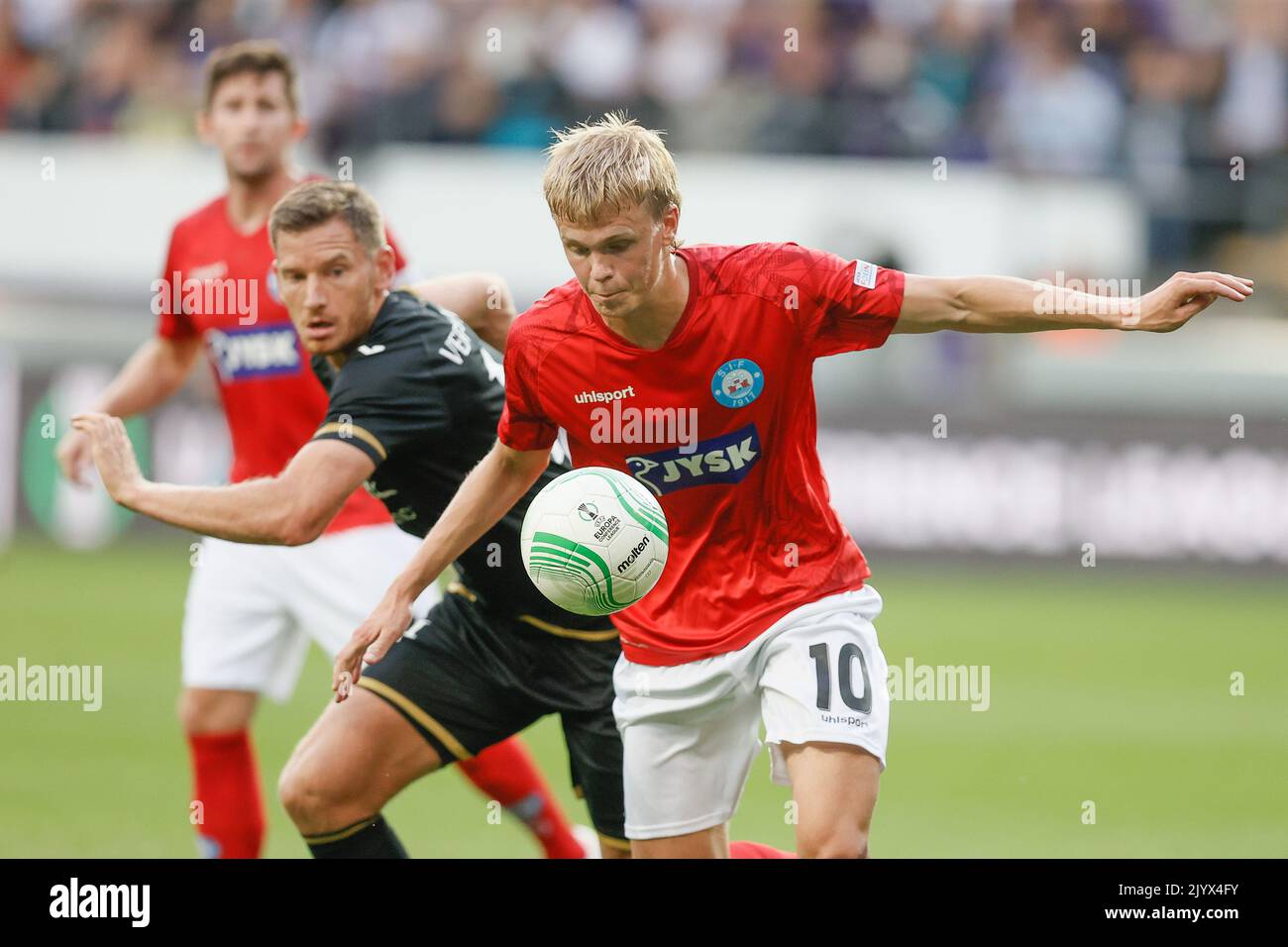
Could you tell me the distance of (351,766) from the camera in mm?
5613

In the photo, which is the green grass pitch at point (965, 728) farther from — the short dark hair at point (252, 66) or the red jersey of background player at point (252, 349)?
the short dark hair at point (252, 66)

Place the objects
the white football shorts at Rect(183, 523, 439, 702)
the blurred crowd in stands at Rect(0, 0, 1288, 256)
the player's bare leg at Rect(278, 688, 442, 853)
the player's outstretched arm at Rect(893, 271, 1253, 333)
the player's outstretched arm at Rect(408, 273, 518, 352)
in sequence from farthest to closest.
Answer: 1. the blurred crowd in stands at Rect(0, 0, 1288, 256)
2. the white football shorts at Rect(183, 523, 439, 702)
3. the player's outstretched arm at Rect(408, 273, 518, 352)
4. the player's bare leg at Rect(278, 688, 442, 853)
5. the player's outstretched arm at Rect(893, 271, 1253, 333)

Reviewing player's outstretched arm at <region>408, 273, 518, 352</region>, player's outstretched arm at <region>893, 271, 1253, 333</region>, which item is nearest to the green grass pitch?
player's outstretched arm at <region>408, 273, 518, 352</region>

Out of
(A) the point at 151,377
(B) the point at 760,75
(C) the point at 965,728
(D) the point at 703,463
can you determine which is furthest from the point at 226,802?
(B) the point at 760,75

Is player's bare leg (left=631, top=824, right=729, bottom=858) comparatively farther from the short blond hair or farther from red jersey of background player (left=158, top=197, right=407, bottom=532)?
red jersey of background player (left=158, top=197, right=407, bottom=532)

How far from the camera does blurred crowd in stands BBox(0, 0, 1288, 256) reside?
50.8ft

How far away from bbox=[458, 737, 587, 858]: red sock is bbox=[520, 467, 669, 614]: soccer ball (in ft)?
5.34

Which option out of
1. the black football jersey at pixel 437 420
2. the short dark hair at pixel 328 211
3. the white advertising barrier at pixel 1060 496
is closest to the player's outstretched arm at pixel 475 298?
the black football jersey at pixel 437 420

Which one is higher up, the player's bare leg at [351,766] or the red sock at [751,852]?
the player's bare leg at [351,766]

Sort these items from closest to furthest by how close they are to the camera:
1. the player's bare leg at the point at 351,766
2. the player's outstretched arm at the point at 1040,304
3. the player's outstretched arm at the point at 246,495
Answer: the player's outstretched arm at the point at 1040,304
the player's outstretched arm at the point at 246,495
the player's bare leg at the point at 351,766

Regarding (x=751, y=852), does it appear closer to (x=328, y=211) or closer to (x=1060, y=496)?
(x=328, y=211)

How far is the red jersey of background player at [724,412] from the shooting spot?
5.20 meters

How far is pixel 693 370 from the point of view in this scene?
17.0ft
